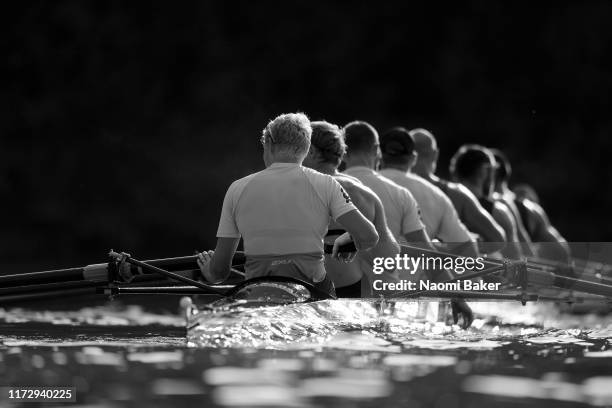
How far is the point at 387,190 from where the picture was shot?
31.6 ft

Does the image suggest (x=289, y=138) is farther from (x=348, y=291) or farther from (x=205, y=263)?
(x=348, y=291)

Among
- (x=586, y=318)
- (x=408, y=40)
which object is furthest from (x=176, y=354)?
(x=408, y=40)

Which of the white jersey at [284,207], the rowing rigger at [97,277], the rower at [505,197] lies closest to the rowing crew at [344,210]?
the white jersey at [284,207]

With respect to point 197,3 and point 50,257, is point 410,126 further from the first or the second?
point 50,257

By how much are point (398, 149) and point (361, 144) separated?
833 millimetres

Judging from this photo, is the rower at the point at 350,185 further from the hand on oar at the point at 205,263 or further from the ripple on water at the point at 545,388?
the ripple on water at the point at 545,388

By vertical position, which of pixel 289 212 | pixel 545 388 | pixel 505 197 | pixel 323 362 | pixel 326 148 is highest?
pixel 326 148

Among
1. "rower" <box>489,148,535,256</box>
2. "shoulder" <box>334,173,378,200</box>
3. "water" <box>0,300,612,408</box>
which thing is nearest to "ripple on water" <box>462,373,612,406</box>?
"water" <box>0,300,612,408</box>

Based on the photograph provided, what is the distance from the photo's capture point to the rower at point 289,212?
7684 mm

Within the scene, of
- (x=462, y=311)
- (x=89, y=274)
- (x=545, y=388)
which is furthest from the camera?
(x=462, y=311)

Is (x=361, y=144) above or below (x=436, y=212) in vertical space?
above

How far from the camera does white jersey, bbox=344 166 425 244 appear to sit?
379 inches

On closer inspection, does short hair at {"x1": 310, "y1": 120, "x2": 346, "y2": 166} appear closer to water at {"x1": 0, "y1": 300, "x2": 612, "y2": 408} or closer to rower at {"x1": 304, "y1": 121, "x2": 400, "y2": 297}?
rower at {"x1": 304, "y1": 121, "x2": 400, "y2": 297}

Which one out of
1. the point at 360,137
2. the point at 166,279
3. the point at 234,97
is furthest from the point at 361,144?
the point at 234,97
